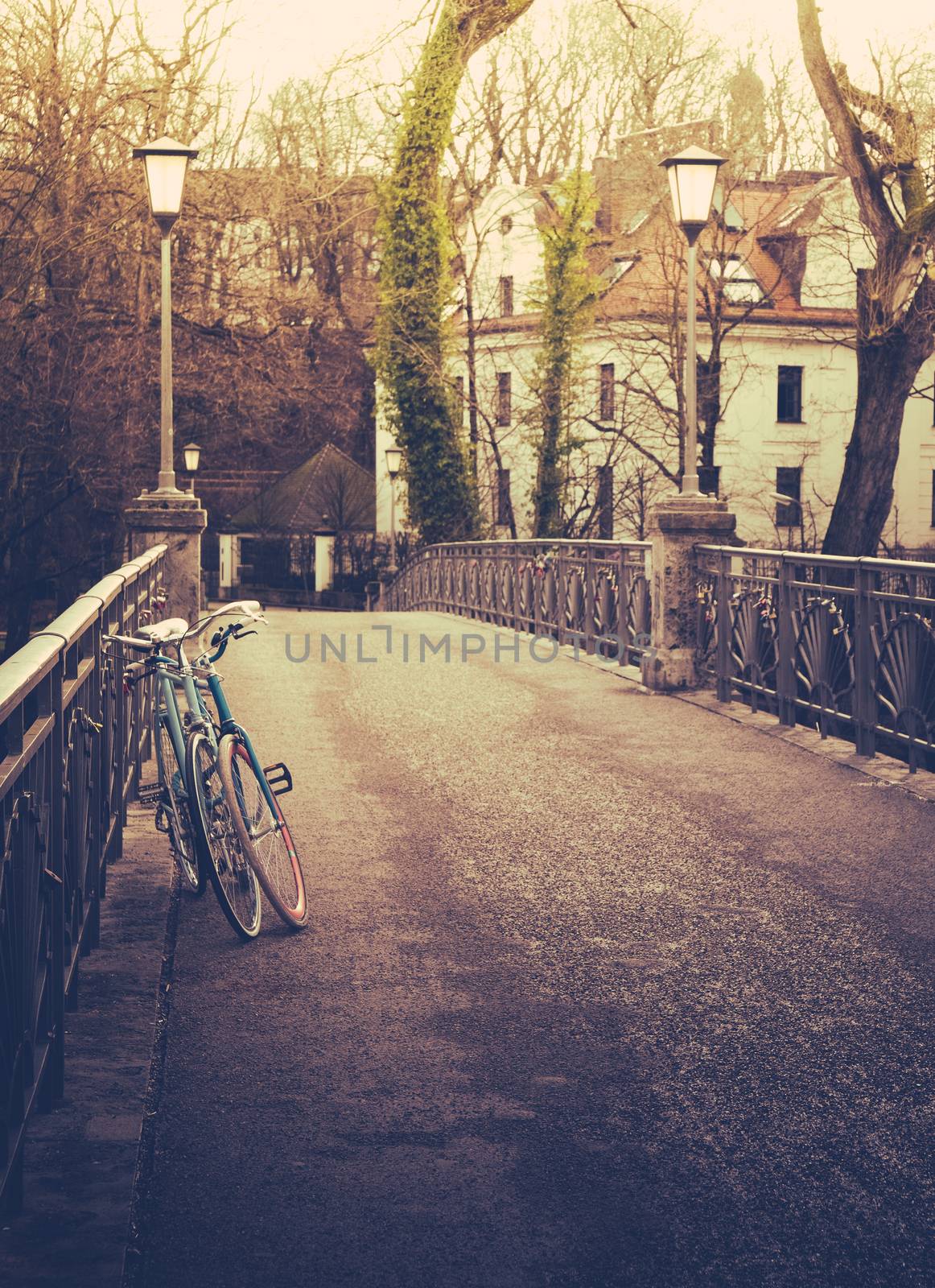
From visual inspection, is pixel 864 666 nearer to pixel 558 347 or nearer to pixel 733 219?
pixel 558 347

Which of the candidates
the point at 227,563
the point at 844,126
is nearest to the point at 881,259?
the point at 844,126

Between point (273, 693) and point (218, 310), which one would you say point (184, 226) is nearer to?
point (218, 310)

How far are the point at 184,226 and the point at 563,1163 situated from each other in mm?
23206

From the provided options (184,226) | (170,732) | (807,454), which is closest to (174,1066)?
(170,732)

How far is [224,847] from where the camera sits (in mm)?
5496

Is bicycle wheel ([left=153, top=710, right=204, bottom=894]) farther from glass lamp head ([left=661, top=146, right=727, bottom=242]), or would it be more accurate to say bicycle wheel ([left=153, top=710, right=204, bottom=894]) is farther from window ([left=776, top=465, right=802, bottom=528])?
window ([left=776, top=465, right=802, bottom=528])

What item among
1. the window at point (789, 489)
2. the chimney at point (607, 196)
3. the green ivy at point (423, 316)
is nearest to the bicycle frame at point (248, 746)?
the green ivy at point (423, 316)

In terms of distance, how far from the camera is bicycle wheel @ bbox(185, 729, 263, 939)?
545 centimetres

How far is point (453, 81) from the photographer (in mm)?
31594

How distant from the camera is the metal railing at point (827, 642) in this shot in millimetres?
8789

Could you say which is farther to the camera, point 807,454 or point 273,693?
point 807,454

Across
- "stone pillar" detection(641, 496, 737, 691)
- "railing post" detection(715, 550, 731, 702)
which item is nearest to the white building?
"stone pillar" detection(641, 496, 737, 691)

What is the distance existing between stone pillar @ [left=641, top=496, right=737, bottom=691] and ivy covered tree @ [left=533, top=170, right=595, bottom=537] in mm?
24489

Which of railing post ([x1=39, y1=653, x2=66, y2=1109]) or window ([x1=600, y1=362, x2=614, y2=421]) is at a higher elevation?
window ([x1=600, y1=362, x2=614, y2=421])
